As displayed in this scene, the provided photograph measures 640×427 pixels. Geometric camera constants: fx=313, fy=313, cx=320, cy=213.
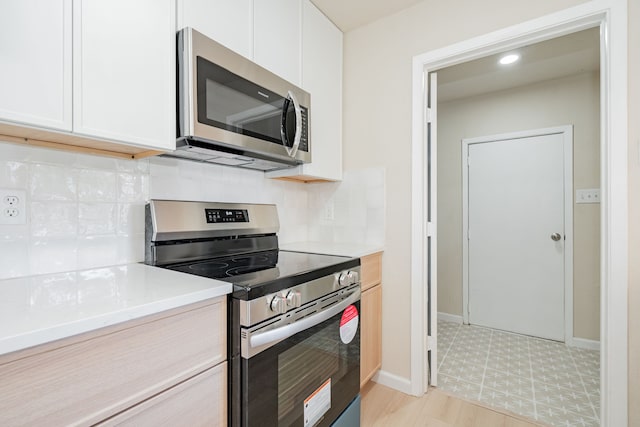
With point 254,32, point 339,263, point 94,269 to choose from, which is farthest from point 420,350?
point 254,32

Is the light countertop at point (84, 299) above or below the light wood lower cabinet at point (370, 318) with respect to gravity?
above

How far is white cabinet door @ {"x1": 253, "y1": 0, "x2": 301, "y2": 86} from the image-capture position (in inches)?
59.0

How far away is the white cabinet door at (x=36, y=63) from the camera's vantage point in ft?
2.64

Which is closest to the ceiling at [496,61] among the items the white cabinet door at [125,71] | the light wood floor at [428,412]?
the white cabinet door at [125,71]

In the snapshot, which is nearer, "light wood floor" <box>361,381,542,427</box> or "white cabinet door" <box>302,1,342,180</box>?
"light wood floor" <box>361,381,542,427</box>

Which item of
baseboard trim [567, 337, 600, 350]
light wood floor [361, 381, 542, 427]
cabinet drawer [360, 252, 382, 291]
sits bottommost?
light wood floor [361, 381, 542, 427]

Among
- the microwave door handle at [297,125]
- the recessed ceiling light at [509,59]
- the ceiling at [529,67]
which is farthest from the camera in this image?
the recessed ceiling light at [509,59]

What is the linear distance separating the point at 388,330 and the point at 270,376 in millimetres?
1130

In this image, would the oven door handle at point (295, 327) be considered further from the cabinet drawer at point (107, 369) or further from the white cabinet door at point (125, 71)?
the white cabinet door at point (125, 71)

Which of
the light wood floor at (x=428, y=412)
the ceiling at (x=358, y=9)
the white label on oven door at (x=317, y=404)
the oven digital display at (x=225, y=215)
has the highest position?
the ceiling at (x=358, y=9)

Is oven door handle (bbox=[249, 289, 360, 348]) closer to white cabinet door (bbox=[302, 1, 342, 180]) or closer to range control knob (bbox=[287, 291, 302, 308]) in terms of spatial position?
range control knob (bbox=[287, 291, 302, 308])

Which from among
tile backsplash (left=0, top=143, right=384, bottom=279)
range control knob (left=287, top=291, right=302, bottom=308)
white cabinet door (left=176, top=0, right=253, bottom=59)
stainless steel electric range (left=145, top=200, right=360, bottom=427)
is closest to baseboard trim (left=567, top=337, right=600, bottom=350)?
stainless steel electric range (left=145, top=200, right=360, bottom=427)

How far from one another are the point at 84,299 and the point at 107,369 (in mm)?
194

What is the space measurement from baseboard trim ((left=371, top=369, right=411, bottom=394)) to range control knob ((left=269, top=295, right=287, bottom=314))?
1243mm
